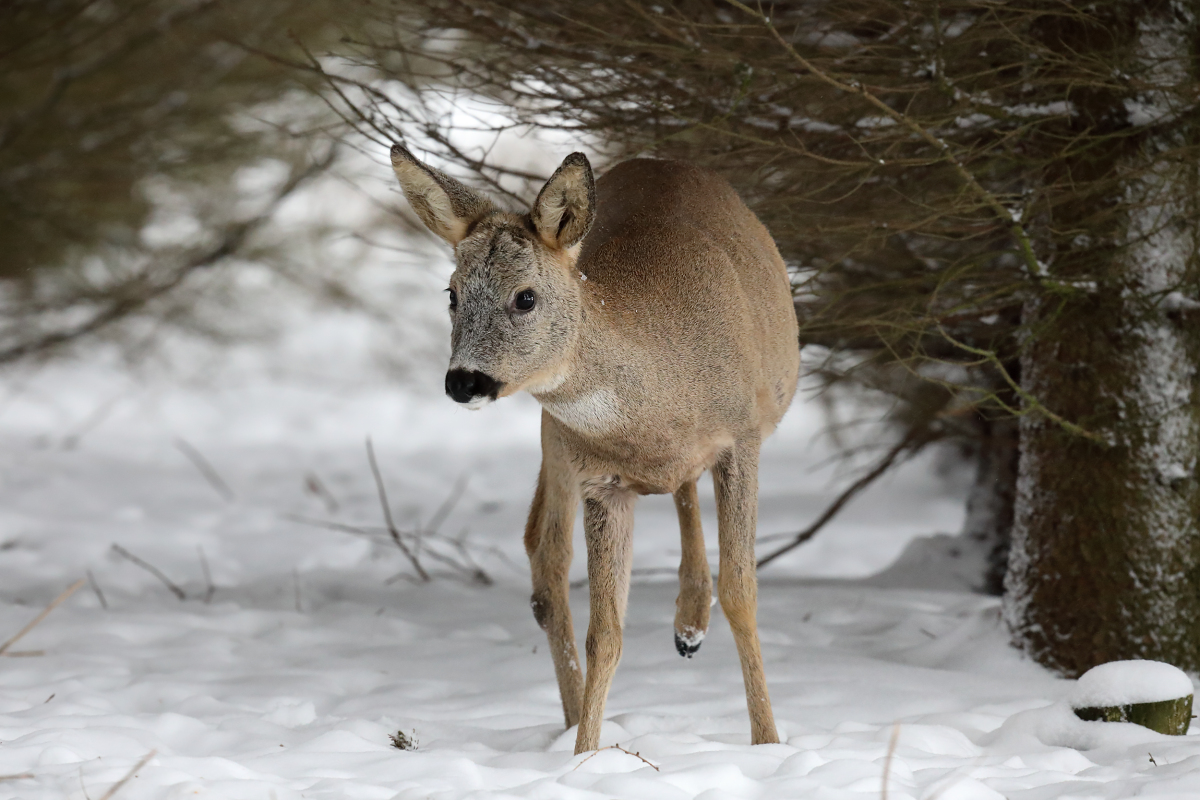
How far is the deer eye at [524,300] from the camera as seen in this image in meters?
3.08

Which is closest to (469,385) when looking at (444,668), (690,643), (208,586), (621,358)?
(621,358)

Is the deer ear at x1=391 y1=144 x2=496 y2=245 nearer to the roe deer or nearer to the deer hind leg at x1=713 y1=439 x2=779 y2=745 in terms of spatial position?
the roe deer

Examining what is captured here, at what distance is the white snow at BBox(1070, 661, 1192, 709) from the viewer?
3555 mm

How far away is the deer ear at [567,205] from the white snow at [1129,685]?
6.53 ft

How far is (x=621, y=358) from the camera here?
3242 millimetres

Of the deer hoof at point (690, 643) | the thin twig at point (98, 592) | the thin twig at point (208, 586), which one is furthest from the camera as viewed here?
the thin twig at point (208, 586)

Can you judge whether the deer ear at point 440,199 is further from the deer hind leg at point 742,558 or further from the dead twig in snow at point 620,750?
the dead twig in snow at point 620,750

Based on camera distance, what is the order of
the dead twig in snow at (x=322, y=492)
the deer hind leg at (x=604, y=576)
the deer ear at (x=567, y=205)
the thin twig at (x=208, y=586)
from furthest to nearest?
1. the dead twig in snow at (x=322, y=492)
2. the thin twig at (x=208, y=586)
3. the deer hind leg at (x=604, y=576)
4. the deer ear at (x=567, y=205)

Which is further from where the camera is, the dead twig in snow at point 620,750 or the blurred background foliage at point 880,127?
the blurred background foliage at point 880,127

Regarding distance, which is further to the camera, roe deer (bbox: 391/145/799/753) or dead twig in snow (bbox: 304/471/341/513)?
dead twig in snow (bbox: 304/471/341/513)

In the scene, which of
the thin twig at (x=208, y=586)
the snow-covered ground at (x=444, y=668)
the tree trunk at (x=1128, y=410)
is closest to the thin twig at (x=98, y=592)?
the snow-covered ground at (x=444, y=668)

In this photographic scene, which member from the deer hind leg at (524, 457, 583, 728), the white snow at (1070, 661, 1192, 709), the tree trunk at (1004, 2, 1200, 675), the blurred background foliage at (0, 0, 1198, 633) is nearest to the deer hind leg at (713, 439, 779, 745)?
the deer hind leg at (524, 457, 583, 728)

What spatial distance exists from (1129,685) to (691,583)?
1295mm

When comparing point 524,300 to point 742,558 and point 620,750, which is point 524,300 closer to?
point 742,558
